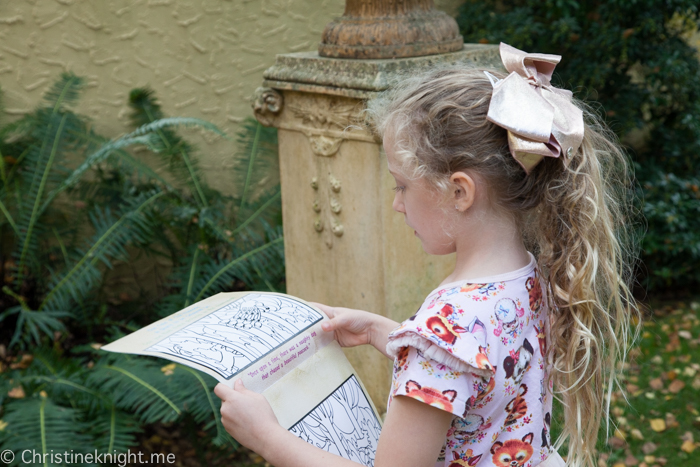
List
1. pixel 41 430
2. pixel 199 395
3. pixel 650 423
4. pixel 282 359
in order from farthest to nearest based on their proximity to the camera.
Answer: pixel 650 423
pixel 199 395
pixel 41 430
pixel 282 359

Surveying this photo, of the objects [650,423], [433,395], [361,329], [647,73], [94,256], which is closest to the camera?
[433,395]

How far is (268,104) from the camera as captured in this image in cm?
245

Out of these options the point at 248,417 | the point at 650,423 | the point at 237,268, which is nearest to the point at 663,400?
the point at 650,423

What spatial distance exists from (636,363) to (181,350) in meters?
3.11

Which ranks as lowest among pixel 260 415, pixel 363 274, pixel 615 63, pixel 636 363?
pixel 636 363

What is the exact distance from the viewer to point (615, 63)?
13.1ft

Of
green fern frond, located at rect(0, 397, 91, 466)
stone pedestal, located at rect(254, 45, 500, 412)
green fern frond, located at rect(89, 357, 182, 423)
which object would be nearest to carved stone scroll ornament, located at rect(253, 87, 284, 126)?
stone pedestal, located at rect(254, 45, 500, 412)

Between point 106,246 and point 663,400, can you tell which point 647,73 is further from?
point 106,246

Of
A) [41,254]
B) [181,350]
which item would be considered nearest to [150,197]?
[41,254]

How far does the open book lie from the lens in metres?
1.18

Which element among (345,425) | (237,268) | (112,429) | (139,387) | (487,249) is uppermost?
(487,249)

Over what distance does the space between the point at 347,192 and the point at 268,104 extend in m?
0.47

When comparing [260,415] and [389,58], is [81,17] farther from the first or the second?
A: [260,415]

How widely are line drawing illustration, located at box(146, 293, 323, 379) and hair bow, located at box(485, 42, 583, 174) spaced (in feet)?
1.86
